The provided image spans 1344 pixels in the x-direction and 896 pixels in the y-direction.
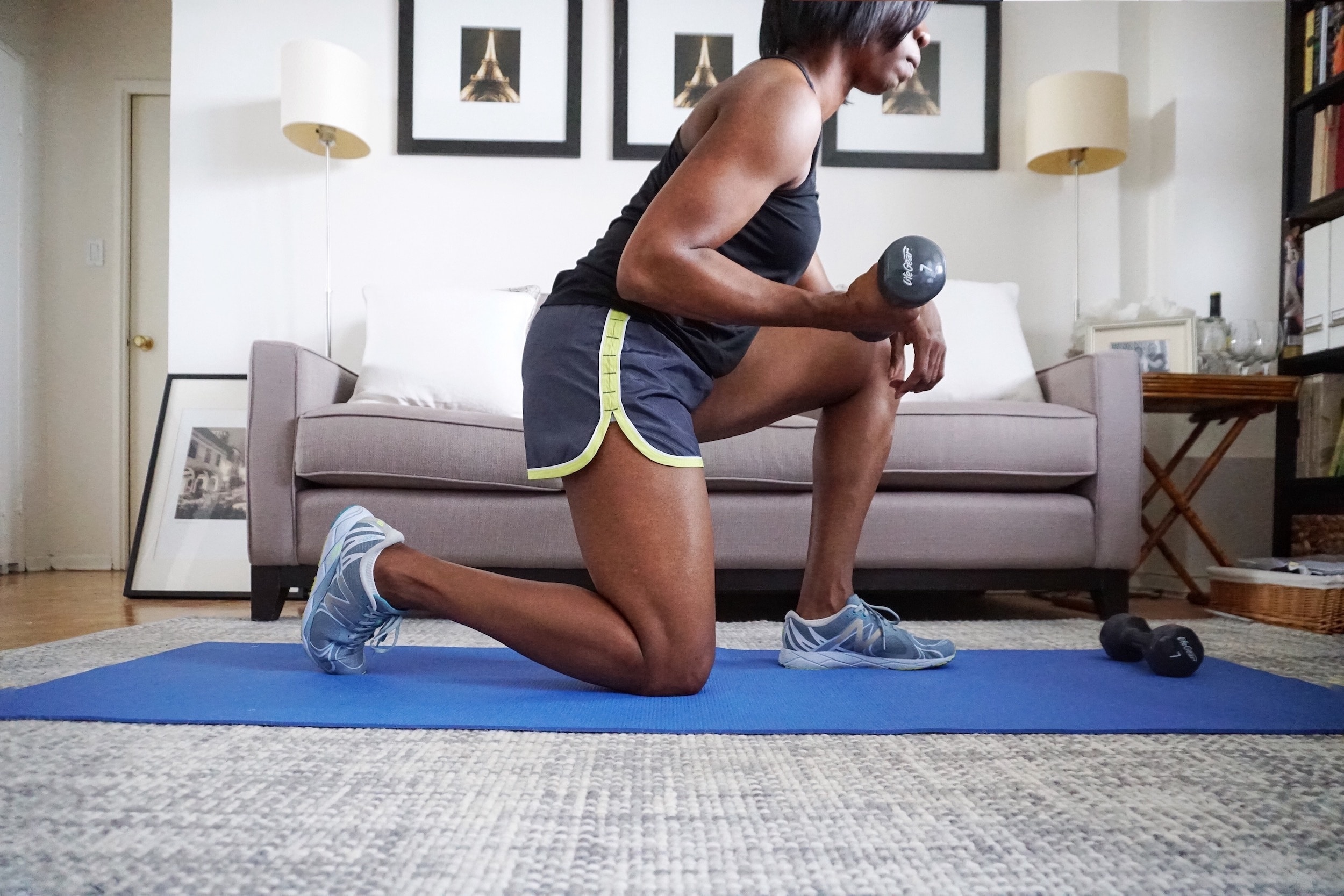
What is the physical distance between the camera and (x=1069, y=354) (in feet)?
A: 9.58

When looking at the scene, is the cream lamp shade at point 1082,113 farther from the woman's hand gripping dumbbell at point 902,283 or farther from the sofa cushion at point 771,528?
the woman's hand gripping dumbbell at point 902,283

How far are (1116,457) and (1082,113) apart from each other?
132 centimetres

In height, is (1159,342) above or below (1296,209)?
below

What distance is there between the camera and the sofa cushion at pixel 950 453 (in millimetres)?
2047

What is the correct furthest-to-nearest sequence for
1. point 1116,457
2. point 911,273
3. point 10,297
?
point 10,297 → point 1116,457 → point 911,273

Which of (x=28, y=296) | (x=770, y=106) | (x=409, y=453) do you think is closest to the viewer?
(x=770, y=106)

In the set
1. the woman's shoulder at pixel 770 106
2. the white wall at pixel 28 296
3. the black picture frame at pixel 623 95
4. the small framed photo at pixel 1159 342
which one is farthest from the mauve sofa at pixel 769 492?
the white wall at pixel 28 296

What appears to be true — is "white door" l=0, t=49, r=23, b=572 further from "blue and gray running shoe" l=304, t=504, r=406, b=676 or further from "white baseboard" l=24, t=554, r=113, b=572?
"blue and gray running shoe" l=304, t=504, r=406, b=676

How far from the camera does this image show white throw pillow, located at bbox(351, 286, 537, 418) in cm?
250

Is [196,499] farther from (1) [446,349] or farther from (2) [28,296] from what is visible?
(2) [28,296]

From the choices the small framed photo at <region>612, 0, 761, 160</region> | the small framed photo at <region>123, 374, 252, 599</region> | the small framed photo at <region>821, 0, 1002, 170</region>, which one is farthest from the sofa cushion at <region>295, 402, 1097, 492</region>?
the small framed photo at <region>612, 0, 761, 160</region>

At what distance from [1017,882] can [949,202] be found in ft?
9.72

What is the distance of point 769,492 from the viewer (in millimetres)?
2078

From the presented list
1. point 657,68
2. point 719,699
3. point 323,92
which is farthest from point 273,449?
point 657,68
